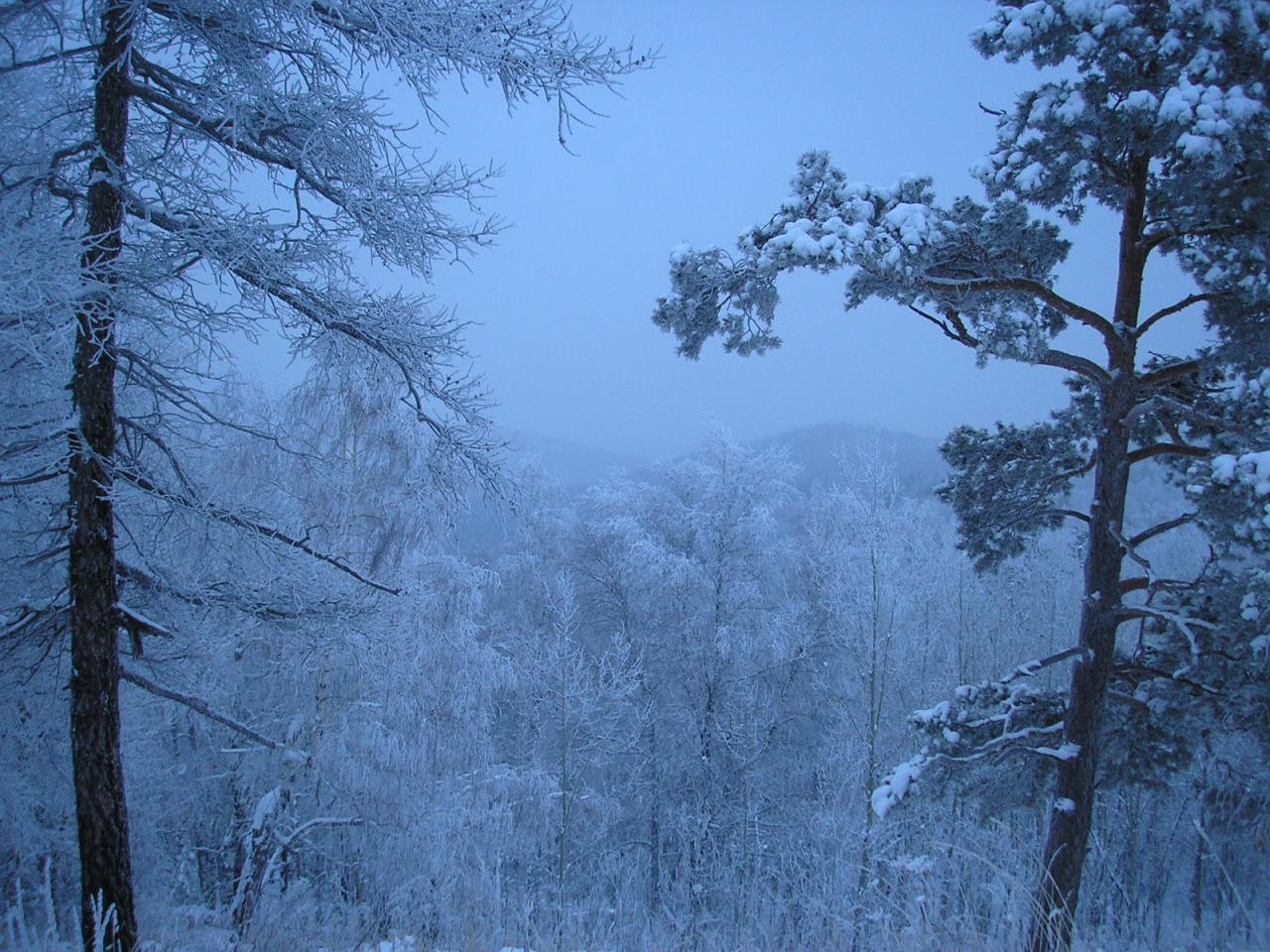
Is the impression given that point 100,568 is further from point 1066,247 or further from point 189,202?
point 1066,247

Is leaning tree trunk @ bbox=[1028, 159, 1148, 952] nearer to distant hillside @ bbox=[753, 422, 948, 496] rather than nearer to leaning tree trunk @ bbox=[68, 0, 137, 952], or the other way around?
distant hillside @ bbox=[753, 422, 948, 496]

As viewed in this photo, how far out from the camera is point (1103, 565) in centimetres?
582

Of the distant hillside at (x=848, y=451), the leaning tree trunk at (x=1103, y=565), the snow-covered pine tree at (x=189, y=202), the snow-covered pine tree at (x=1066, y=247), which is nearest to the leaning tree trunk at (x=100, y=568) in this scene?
the snow-covered pine tree at (x=189, y=202)

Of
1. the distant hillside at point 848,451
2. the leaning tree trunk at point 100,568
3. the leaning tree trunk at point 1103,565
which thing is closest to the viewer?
the leaning tree trunk at point 100,568

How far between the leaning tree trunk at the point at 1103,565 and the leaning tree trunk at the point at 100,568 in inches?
238

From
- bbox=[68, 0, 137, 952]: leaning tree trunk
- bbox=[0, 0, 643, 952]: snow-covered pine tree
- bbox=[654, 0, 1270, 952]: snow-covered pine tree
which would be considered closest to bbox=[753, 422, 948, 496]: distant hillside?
bbox=[654, 0, 1270, 952]: snow-covered pine tree

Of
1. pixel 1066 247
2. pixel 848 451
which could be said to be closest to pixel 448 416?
pixel 1066 247

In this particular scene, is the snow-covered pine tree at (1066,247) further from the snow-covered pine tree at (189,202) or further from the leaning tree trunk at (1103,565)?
the snow-covered pine tree at (189,202)

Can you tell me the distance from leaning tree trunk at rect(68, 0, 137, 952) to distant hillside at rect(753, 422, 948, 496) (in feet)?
26.6

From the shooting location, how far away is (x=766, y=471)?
17.1 m

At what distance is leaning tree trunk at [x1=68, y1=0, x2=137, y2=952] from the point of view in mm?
3793

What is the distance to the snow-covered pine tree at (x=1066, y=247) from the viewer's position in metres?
4.40

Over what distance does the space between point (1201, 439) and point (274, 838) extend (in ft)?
35.4

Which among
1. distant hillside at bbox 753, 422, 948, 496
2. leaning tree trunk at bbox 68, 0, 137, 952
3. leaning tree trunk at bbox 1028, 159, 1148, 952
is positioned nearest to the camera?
leaning tree trunk at bbox 68, 0, 137, 952
